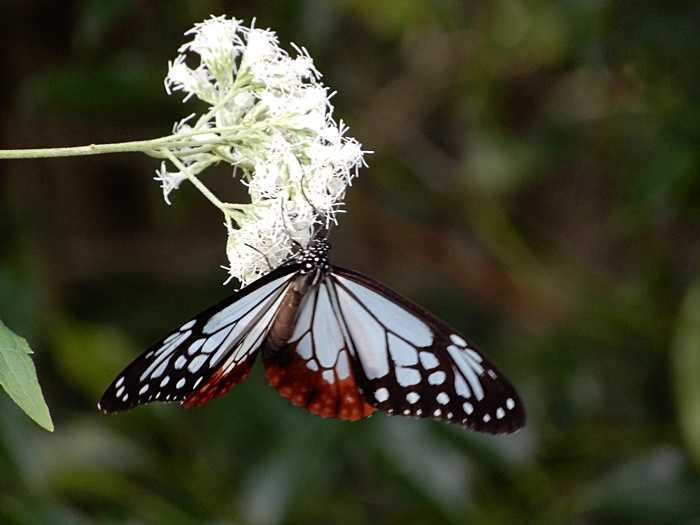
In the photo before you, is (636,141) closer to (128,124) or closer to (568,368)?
(568,368)

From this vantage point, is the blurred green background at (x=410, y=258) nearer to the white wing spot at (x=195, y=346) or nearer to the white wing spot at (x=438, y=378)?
the white wing spot at (x=195, y=346)

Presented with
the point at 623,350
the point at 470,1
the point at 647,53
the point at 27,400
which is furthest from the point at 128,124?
the point at 27,400

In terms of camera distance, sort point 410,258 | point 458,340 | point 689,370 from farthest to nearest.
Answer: point 410,258
point 689,370
point 458,340

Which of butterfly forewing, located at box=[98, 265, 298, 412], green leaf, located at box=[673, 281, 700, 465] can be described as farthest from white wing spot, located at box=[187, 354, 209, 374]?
green leaf, located at box=[673, 281, 700, 465]

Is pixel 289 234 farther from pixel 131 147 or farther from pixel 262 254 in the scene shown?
pixel 131 147

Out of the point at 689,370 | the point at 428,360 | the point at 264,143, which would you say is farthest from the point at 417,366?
the point at 689,370

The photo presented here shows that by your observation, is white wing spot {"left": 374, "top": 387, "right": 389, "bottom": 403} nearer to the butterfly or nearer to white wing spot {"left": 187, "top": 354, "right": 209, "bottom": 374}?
the butterfly

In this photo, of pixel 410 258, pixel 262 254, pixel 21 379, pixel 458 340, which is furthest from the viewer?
pixel 410 258

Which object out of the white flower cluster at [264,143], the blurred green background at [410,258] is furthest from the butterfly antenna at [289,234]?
the blurred green background at [410,258]
